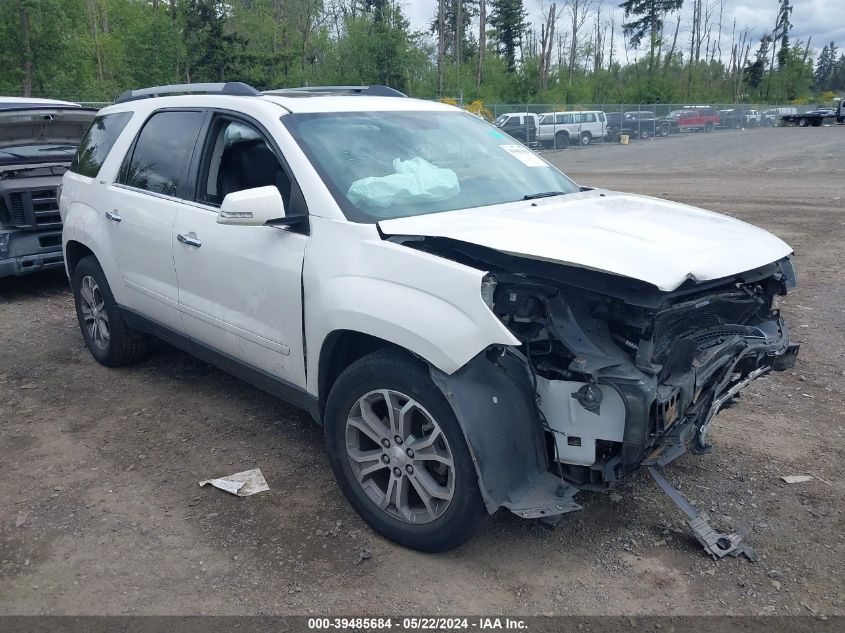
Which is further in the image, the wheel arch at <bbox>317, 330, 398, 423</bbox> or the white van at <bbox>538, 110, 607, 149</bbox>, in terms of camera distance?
the white van at <bbox>538, 110, 607, 149</bbox>

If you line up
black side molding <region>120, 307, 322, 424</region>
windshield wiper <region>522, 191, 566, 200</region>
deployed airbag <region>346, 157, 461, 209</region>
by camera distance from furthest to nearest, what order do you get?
windshield wiper <region>522, 191, 566, 200</region> < black side molding <region>120, 307, 322, 424</region> < deployed airbag <region>346, 157, 461, 209</region>

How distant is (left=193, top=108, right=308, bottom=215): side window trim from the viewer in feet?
11.7

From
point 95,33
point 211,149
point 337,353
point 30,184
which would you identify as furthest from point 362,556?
point 95,33

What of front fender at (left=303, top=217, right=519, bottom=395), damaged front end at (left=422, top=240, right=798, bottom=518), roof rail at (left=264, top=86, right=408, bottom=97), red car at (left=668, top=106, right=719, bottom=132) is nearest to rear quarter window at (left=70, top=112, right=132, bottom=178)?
roof rail at (left=264, top=86, right=408, bottom=97)

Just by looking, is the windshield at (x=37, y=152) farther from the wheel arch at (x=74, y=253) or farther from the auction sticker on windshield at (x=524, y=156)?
the auction sticker on windshield at (x=524, y=156)

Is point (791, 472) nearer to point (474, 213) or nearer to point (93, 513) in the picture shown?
point (474, 213)

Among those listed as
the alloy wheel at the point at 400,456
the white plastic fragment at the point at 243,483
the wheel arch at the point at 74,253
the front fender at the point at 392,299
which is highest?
the front fender at the point at 392,299

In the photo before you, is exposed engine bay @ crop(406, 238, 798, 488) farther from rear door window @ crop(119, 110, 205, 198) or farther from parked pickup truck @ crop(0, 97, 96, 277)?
parked pickup truck @ crop(0, 97, 96, 277)

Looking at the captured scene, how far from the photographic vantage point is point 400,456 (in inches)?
124

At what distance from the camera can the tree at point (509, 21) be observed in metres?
63.4

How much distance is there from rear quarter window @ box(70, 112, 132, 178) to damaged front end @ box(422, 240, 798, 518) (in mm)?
3109

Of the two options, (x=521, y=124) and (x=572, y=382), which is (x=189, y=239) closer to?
(x=572, y=382)

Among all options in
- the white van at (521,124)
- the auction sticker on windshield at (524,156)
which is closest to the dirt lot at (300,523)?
the auction sticker on windshield at (524,156)

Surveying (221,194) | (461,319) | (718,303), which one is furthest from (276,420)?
(718,303)
